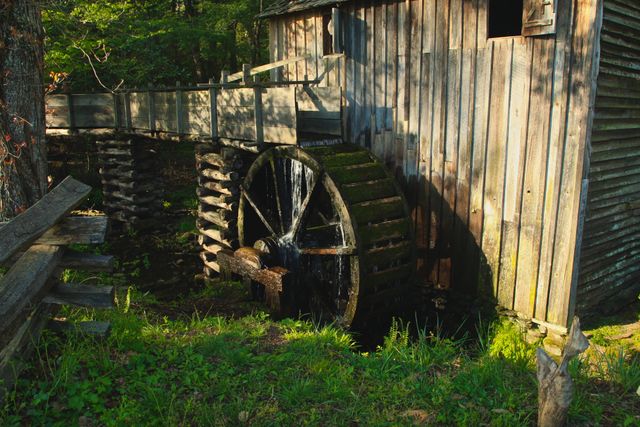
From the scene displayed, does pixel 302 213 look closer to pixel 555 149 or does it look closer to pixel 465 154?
pixel 465 154

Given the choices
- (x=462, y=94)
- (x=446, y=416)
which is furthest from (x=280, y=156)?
(x=446, y=416)

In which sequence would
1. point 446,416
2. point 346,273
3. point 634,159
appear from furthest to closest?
1. point 346,273
2. point 634,159
3. point 446,416

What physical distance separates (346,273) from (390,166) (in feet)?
5.71

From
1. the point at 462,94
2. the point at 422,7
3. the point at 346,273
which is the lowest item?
the point at 346,273

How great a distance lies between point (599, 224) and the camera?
677 centimetres

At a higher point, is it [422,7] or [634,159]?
[422,7]

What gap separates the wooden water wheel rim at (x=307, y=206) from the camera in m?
7.16

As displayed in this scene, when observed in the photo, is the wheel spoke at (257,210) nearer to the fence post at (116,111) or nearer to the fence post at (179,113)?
the fence post at (179,113)

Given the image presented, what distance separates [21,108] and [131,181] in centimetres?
723

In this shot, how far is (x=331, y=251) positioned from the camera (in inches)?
298

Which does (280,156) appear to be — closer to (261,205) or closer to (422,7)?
(261,205)

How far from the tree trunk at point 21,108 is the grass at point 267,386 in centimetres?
230

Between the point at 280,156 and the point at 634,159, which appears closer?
the point at 634,159

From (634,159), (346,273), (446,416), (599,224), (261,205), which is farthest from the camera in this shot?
(261,205)
